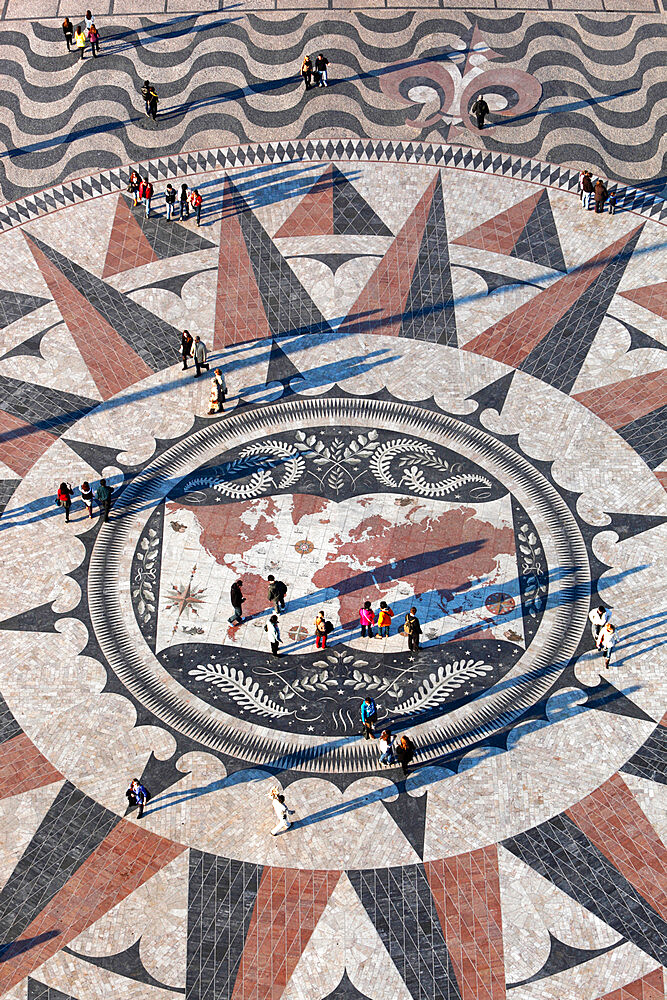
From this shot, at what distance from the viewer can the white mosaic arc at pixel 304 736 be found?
120ft

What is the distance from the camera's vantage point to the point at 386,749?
117ft

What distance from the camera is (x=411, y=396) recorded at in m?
44.4

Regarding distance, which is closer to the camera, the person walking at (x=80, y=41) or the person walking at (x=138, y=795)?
the person walking at (x=138, y=795)

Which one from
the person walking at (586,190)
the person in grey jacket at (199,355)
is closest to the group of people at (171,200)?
the person in grey jacket at (199,355)

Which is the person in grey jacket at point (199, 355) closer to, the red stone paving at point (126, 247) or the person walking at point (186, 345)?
the person walking at point (186, 345)

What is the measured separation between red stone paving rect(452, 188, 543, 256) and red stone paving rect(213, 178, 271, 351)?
8.05m

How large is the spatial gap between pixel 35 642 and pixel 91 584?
2.55m

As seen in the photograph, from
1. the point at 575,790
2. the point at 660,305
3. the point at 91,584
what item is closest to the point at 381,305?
the point at 660,305

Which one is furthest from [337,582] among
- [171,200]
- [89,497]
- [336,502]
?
[171,200]

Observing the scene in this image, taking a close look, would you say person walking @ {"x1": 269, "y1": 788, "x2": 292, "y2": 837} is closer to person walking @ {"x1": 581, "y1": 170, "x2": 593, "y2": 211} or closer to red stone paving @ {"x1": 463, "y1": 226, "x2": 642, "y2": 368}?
red stone paving @ {"x1": 463, "y1": 226, "x2": 642, "y2": 368}

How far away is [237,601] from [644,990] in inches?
609

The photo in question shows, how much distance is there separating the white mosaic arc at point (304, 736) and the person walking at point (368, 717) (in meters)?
0.41

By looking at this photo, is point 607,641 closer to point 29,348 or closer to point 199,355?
point 199,355

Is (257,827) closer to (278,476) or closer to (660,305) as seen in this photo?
(278,476)
